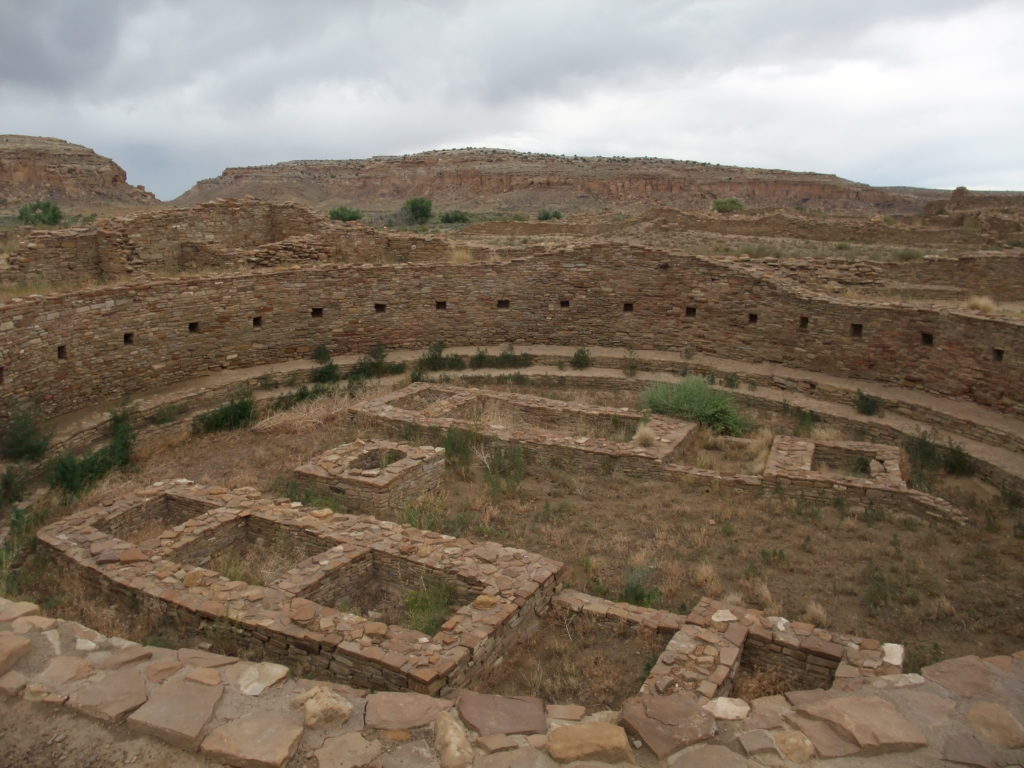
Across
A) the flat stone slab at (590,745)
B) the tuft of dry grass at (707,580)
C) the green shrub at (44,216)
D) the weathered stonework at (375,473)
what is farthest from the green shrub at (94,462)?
the green shrub at (44,216)

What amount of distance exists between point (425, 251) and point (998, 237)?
16.5m

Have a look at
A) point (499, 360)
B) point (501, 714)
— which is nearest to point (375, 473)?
point (501, 714)

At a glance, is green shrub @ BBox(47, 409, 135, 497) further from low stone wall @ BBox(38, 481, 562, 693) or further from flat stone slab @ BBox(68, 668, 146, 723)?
flat stone slab @ BBox(68, 668, 146, 723)

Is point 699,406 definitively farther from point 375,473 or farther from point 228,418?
point 228,418

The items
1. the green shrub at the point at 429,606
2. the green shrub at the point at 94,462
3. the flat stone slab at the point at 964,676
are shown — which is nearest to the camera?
the flat stone slab at the point at 964,676

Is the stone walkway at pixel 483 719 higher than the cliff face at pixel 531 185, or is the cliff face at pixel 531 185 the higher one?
the cliff face at pixel 531 185

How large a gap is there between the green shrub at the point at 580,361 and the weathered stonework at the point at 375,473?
15.8 ft

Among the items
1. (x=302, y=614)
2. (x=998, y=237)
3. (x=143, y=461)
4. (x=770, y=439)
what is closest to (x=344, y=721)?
(x=302, y=614)

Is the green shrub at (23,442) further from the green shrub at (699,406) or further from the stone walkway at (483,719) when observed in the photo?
the green shrub at (699,406)

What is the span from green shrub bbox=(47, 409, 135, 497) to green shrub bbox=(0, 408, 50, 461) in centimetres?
22

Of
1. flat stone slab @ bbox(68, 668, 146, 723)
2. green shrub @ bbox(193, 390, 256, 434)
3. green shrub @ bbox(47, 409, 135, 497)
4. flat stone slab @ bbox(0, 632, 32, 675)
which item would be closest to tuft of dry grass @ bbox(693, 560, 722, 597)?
flat stone slab @ bbox(68, 668, 146, 723)

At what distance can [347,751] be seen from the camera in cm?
331

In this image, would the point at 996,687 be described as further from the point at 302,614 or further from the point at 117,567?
the point at 117,567

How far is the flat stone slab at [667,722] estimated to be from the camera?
340 cm
